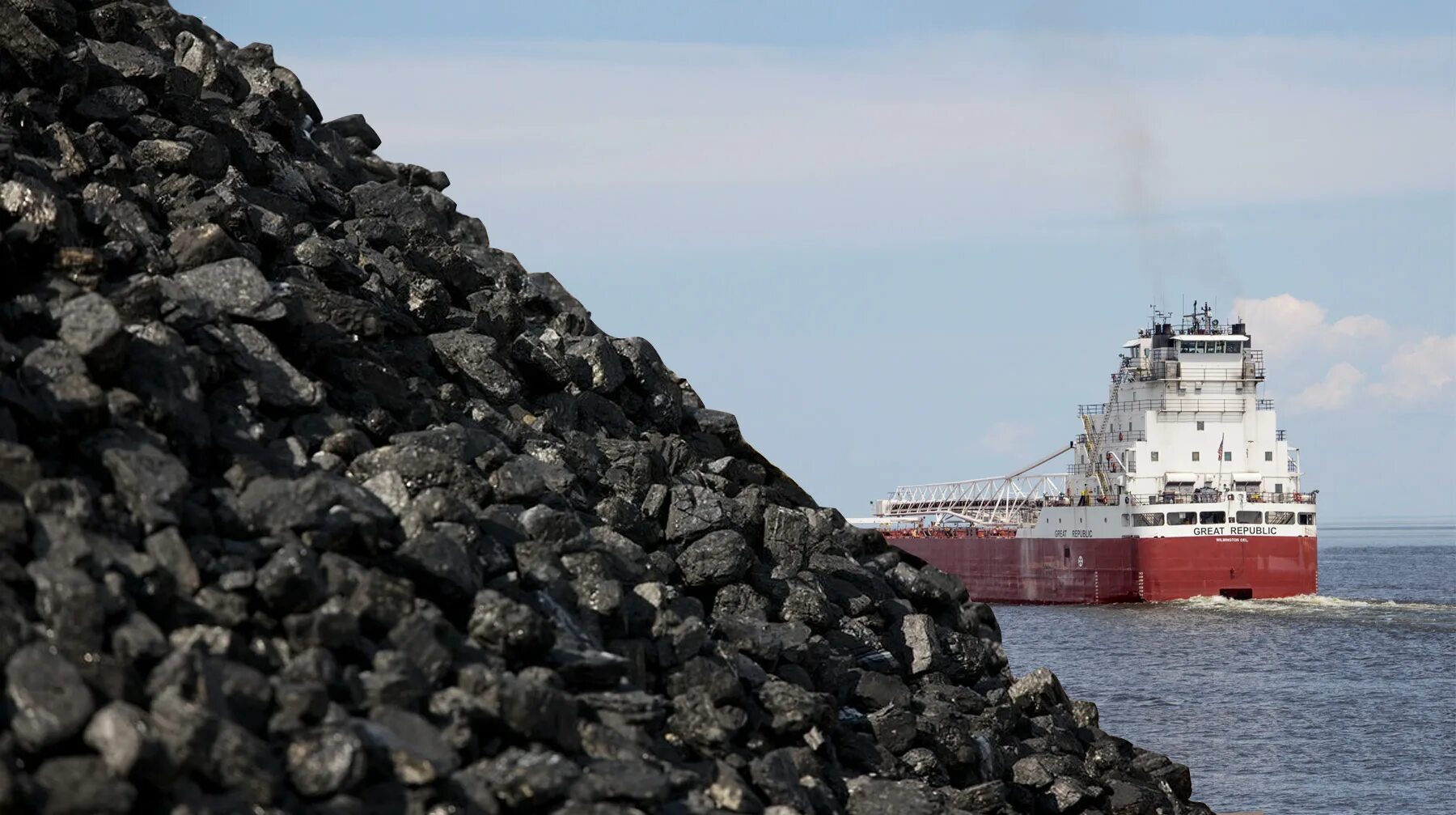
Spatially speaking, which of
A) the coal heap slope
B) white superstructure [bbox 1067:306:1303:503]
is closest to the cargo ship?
white superstructure [bbox 1067:306:1303:503]

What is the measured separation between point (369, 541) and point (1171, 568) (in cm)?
4894

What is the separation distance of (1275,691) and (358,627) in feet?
91.3

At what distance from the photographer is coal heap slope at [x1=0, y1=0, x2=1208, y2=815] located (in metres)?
6.75

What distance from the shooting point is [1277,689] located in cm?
3238

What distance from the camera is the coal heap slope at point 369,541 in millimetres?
6746

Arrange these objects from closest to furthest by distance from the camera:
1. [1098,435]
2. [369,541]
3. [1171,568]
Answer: [369,541] < [1171,568] < [1098,435]

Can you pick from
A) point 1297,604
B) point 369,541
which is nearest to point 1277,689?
point 1297,604

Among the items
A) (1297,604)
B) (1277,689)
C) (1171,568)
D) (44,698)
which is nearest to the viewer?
(44,698)

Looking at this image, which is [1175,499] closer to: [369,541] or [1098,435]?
[1098,435]

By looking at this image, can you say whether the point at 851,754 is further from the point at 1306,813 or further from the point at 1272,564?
the point at 1272,564

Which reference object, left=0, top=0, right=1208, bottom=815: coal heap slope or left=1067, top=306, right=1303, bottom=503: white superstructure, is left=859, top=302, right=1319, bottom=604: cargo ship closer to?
left=1067, top=306, right=1303, bottom=503: white superstructure

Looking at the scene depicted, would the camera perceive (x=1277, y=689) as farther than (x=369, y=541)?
Yes

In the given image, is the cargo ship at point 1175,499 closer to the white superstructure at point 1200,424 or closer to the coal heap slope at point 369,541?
the white superstructure at point 1200,424

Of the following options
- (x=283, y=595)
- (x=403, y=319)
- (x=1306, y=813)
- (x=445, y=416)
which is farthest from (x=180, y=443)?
(x=1306, y=813)
